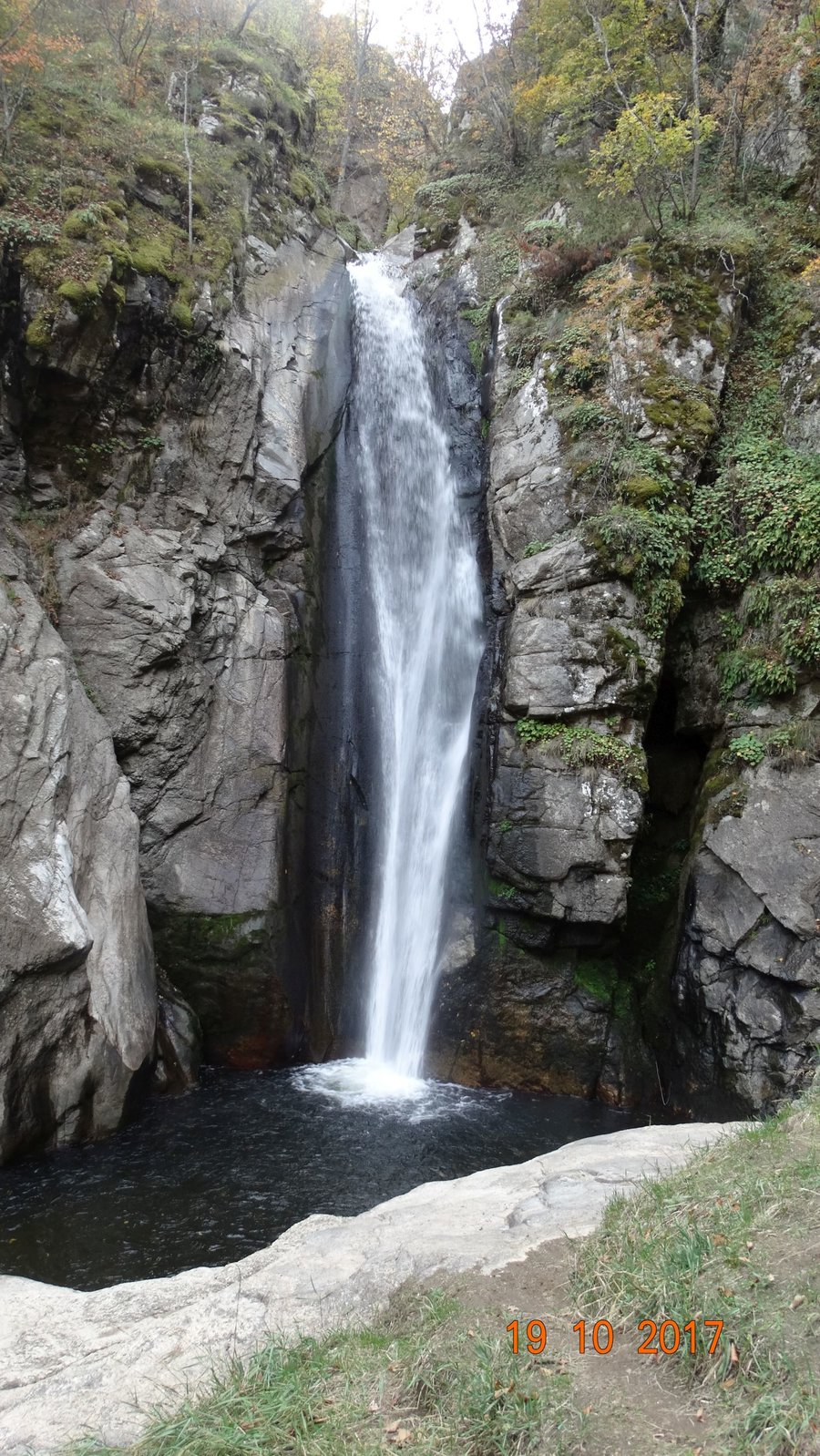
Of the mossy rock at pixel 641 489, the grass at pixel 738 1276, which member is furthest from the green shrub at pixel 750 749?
the grass at pixel 738 1276

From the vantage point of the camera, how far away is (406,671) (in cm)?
1334

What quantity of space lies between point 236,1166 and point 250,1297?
422cm

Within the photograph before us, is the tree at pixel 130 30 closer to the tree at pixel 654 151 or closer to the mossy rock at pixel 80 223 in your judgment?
the mossy rock at pixel 80 223

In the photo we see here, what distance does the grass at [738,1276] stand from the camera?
2.71 m

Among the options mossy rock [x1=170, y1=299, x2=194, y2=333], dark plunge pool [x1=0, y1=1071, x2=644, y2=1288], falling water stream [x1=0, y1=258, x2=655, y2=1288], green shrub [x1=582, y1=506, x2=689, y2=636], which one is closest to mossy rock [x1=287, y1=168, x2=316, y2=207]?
falling water stream [x1=0, y1=258, x2=655, y2=1288]

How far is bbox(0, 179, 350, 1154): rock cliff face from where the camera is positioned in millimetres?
8609

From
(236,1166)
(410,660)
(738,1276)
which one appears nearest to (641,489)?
(410,660)

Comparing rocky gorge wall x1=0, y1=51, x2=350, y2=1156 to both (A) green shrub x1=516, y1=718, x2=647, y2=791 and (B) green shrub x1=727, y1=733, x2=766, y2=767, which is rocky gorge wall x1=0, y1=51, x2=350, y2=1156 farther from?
(B) green shrub x1=727, y1=733, x2=766, y2=767

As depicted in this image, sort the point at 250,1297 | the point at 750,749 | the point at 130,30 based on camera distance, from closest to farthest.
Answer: the point at 250,1297 < the point at 750,749 < the point at 130,30

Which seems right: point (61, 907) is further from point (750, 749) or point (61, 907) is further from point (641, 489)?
point (641, 489)

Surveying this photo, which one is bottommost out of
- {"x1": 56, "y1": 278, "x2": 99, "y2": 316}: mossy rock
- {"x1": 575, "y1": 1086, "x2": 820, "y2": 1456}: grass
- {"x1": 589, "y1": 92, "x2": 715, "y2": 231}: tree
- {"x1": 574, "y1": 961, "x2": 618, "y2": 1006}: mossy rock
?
{"x1": 575, "y1": 1086, "x2": 820, "y2": 1456}: grass

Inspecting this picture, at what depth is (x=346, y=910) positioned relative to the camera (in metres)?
12.0

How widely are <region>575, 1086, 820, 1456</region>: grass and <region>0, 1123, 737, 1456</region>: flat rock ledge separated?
48 centimetres

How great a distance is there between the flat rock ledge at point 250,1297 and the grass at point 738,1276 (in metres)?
0.48
